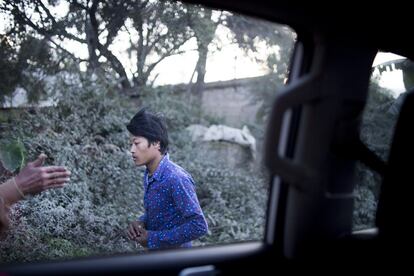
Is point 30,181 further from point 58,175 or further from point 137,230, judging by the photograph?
point 137,230

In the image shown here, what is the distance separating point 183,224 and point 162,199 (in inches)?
9.1

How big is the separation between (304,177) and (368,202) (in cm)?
157

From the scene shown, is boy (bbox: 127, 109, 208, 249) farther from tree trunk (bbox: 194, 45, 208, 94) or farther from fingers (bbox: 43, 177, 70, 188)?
tree trunk (bbox: 194, 45, 208, 94)

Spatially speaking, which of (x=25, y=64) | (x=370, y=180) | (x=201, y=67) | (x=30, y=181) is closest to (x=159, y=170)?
(x=30, y=181)

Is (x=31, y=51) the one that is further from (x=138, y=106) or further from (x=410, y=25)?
(x=410, y=25)

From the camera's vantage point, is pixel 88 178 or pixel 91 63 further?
pixel 91 63

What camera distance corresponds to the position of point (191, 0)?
1.49 metres

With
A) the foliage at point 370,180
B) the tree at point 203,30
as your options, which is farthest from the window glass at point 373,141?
the tree at point 203,30

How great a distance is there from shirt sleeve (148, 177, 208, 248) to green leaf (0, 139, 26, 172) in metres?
2.90

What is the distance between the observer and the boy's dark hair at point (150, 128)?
3137mm

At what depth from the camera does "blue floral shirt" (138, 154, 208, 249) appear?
2.74 meters

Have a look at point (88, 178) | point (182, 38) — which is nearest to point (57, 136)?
point (88, 178)

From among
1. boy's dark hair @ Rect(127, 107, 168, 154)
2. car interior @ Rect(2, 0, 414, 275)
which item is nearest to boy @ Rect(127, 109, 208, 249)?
boy's dark hair @ Rect(127, 107, 168, 154)

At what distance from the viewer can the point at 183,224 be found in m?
2.77
